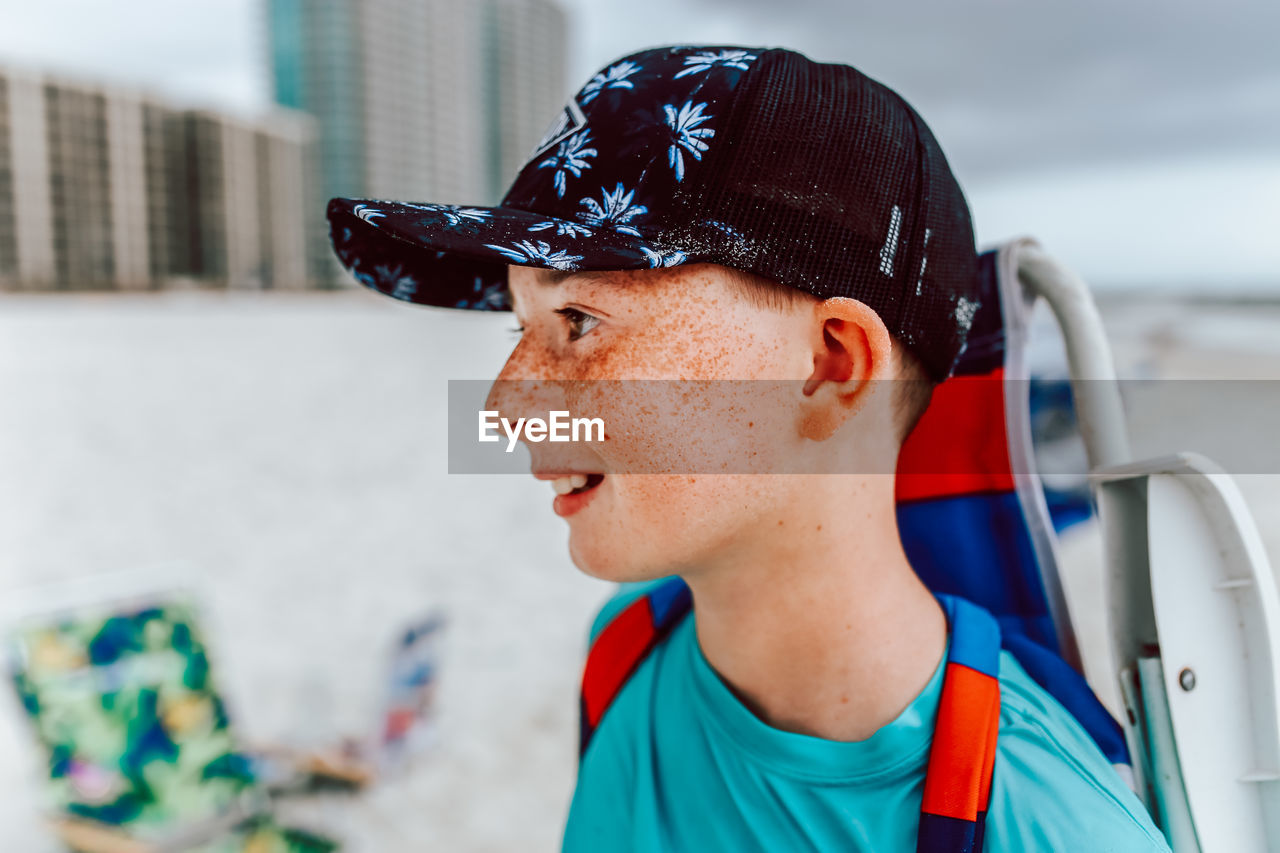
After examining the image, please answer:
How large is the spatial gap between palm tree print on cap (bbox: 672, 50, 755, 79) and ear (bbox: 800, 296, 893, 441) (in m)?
0.30

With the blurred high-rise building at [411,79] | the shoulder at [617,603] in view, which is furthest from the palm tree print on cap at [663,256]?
the blurred high-rise building at [411,79]

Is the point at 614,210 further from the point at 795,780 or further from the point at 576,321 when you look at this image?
the point at 795,780

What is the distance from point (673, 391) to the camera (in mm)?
999

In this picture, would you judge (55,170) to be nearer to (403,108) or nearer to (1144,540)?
(403,108)

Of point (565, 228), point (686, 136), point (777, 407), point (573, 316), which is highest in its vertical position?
point (686, 136)

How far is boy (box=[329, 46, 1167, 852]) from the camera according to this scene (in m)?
0.94

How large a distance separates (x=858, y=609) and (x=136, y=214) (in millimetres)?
84421

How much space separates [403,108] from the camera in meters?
98.6

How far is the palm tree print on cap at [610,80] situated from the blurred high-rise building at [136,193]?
216 ft

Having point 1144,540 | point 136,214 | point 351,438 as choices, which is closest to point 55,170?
point 136,214

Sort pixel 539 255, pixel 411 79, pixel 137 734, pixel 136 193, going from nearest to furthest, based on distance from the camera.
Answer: pixel 539 255, pixel 137 734, pixel 136 193, pixel 411 79

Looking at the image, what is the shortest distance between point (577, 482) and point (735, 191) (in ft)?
1.38

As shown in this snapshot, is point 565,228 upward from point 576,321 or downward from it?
upward

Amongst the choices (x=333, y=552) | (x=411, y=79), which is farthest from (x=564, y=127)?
(x=411, y=79)
